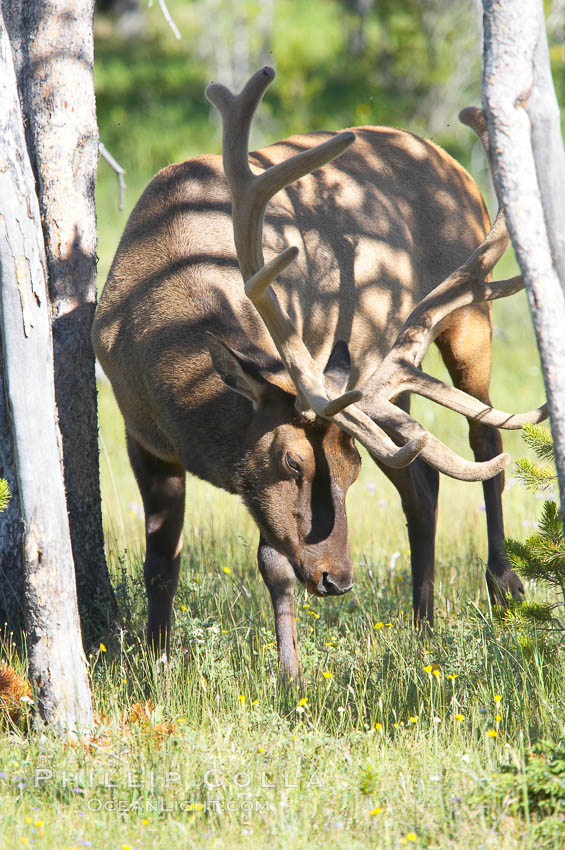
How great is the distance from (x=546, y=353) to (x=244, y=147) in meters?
1.58

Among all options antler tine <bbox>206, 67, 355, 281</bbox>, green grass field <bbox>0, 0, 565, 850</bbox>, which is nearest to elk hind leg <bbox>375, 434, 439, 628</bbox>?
green grass field <bbox>0, 0, 565, 850</bbox>

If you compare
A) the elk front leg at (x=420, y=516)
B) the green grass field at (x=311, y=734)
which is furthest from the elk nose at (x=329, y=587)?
the elk front leg at (x=420, y=516)

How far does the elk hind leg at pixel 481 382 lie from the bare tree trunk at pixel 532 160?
268 centimetres

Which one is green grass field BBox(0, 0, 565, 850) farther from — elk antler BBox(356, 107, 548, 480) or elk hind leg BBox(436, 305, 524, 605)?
elk antler BBox(356, 107, 548, 480)

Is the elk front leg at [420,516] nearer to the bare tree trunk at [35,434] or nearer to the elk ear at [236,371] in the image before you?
the elk ear at [236,371]

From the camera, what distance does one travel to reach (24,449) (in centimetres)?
375

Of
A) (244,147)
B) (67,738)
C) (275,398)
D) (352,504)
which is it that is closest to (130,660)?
(67,738)

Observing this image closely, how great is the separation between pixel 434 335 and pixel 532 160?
1.40 m

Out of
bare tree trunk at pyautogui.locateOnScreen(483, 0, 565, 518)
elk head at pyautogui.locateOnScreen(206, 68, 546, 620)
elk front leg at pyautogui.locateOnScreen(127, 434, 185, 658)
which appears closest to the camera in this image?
bare tree trunk at pyautogui.locateOnScreen(483, 0, 565, 518)

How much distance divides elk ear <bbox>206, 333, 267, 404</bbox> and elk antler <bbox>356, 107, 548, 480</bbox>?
1.52ft

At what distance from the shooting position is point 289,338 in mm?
4297

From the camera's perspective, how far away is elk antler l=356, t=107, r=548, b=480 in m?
4.28

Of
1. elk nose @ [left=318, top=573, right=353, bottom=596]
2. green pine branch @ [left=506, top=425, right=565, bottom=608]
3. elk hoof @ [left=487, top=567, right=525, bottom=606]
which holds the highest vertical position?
green pine branch @ [left=506, top=425, right=565, bottom=608]

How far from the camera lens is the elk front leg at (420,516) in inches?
223
